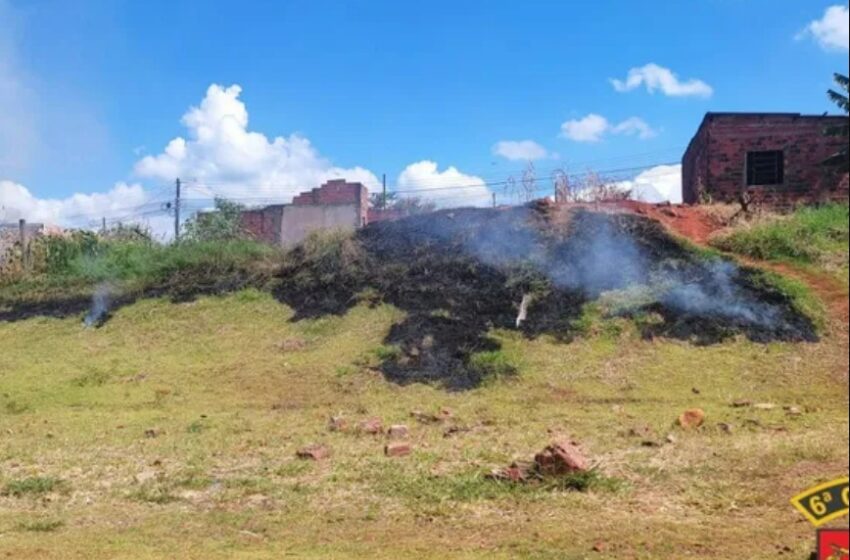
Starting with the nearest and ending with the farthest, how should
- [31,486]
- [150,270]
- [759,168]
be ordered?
[31,486] → [759,168] → [150,270]

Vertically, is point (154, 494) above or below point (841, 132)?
below

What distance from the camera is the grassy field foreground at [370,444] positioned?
14.4 ft

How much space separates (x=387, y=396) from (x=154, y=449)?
3.14 meters

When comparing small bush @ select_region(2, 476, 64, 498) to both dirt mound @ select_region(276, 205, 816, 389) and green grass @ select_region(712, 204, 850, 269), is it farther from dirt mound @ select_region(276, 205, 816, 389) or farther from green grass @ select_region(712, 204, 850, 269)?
green grass @ select_region(712, 204, 850, 269)

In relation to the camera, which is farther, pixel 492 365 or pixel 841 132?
pixel 492 365

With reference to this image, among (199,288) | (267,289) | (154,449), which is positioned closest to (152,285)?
(199,288)

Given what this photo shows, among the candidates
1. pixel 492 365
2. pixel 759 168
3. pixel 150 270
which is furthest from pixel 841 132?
pixel 150 270

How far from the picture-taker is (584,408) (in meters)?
8.45

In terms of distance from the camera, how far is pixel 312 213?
60.4ft

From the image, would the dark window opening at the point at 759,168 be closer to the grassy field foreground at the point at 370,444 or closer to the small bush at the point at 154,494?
the grassy field foreground at the point at 370,444

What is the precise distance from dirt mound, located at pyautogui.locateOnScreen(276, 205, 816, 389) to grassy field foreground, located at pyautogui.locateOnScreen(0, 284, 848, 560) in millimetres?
406

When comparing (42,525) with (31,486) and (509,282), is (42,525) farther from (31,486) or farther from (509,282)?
(509,282)

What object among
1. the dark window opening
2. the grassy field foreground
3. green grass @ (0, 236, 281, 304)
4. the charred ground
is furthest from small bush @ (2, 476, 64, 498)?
the dark window opening

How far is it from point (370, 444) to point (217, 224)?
1257cm
